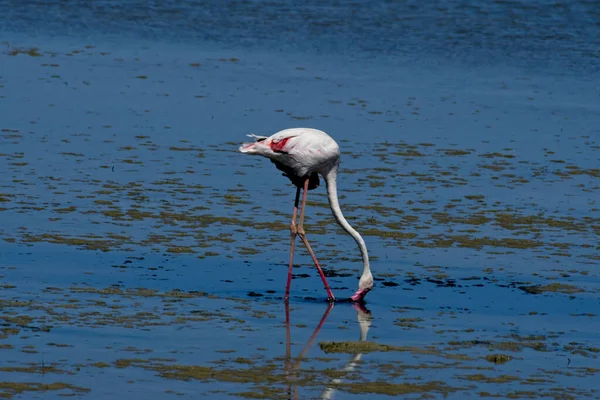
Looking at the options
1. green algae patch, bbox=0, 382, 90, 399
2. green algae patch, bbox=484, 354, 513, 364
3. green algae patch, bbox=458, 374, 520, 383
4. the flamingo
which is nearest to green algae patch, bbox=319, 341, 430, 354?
green algae patch, bbox=484, 354, 513, 364

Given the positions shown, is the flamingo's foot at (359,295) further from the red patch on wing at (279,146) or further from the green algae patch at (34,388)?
the green algae patch at (34,388)

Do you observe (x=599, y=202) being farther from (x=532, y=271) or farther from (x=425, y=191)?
(x=532, y=271)

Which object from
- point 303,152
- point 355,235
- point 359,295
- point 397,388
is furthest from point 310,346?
point 303,152

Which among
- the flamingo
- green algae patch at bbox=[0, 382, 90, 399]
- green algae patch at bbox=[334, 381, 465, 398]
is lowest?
green algae patch at bbox=[334, 381, 465, 398]

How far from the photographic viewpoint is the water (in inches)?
347

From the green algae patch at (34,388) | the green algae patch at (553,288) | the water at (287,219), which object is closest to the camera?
the green algae patch at (34,388)

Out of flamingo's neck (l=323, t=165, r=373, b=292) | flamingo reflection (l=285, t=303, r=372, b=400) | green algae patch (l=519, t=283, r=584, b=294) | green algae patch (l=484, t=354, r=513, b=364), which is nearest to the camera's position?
flamingo reflection (l=285, t=303, r=372, b=400)

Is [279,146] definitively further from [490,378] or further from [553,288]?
[490,378]

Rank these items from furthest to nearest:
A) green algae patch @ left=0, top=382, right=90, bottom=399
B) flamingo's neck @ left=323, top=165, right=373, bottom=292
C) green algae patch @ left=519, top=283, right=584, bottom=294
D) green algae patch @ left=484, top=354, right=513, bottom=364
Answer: green algae patch @ left=519, top=283, right=584, bottom=294
flamingo's neck @ left=323, top=165, right=373, bottom=292
green algae patch @ left=484, top=354, right=513, bottom=364
green algae patch @ left=0, top=382, right=90, bottom=399

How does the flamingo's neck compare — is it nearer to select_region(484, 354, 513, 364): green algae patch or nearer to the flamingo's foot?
the flamingo's foot

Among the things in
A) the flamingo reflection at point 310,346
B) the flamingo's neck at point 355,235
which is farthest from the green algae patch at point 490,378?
the flamingo's neck at point 355,235

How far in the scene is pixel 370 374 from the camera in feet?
28.4

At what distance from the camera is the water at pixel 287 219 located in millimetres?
8805

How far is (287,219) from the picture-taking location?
1325 cm
